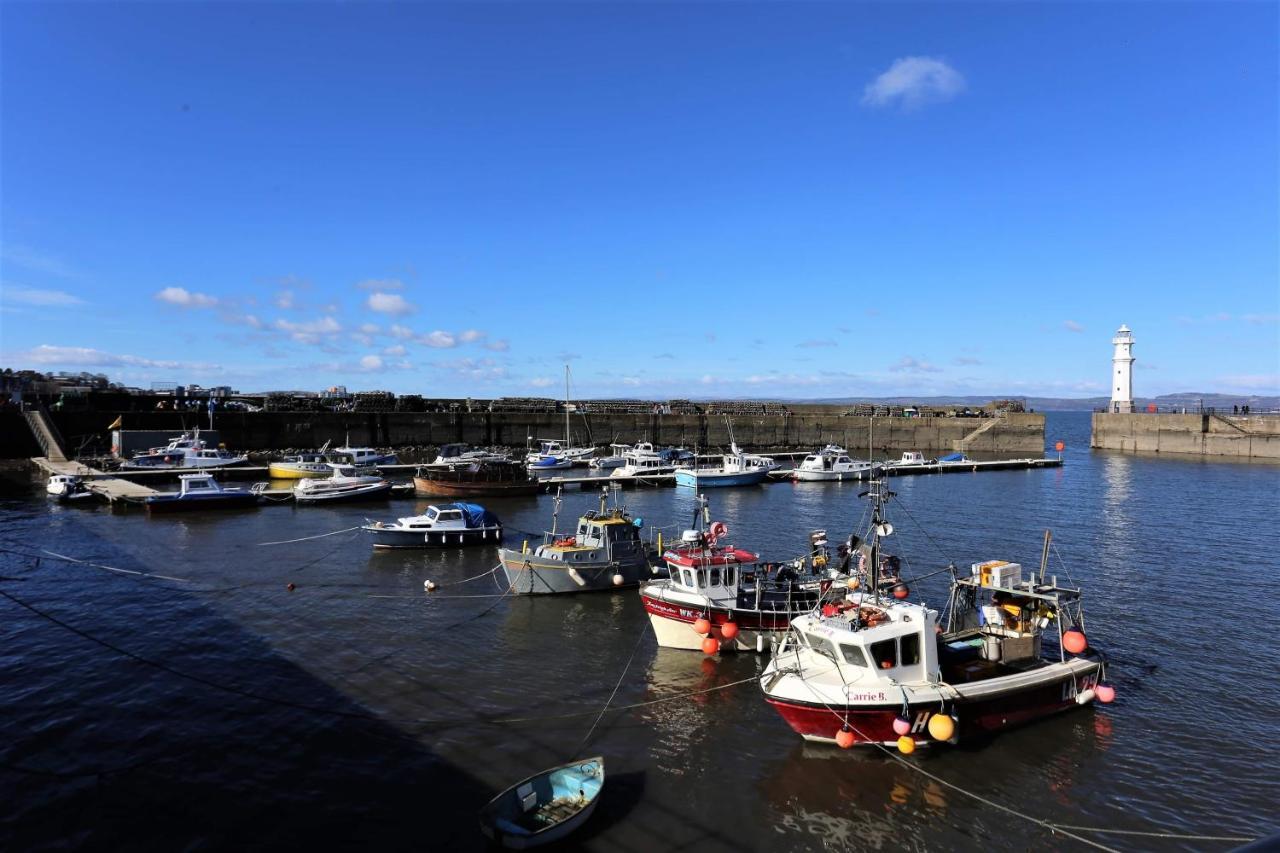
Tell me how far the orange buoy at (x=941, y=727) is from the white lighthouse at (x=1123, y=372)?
97.3 metres

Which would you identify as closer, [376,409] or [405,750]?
[405,750]

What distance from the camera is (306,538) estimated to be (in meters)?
36.9

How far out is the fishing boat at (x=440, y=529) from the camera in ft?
113

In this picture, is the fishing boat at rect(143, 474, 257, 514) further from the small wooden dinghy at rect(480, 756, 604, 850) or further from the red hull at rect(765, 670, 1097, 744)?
the red hull at rect(765, 670, 1097, 744)

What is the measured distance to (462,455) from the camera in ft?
233

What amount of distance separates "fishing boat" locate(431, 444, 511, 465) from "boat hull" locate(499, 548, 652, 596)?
3686 cm

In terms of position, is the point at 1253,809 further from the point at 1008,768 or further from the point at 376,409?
the point at 376,409

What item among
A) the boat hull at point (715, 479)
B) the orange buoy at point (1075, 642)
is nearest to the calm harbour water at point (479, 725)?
the orange buoy at point (1075, 642)

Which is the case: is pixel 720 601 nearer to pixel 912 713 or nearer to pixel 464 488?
pixel 912 713

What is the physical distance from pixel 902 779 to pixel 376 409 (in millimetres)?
79944

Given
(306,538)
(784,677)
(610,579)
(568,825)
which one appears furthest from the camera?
(306,538)

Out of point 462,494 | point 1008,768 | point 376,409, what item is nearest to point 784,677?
point 1008,768

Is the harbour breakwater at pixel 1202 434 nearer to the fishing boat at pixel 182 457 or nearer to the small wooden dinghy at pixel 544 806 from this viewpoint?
the small wooden dinghy at pixel 544 806

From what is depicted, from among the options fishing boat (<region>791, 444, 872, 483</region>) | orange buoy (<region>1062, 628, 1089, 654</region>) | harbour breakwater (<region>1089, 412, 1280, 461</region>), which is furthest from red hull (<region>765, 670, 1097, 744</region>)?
harbour breakwater (<region>1089, 412, 1280, 461</region>)
